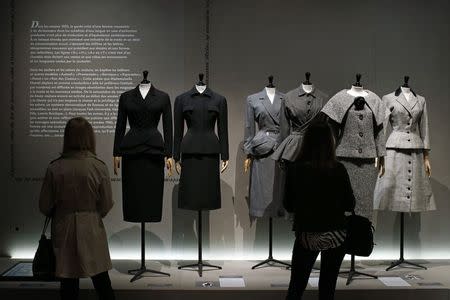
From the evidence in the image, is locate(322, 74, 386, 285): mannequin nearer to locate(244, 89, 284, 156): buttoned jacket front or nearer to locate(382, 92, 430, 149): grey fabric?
locate(382, 92, 430, 149): grey fabric

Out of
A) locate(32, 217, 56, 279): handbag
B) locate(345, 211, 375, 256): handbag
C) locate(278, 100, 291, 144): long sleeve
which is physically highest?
locate(278, 100, 291, 144): long sleeve

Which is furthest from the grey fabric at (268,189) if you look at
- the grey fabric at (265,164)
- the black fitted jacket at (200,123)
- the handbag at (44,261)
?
the handbag at (44,261)

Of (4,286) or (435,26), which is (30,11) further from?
(435,26)

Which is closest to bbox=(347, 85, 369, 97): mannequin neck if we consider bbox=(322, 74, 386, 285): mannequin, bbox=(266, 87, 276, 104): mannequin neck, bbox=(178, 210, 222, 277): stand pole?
bbox=(322, 74, 386, 285): mannequin

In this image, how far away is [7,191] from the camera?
7012 mm

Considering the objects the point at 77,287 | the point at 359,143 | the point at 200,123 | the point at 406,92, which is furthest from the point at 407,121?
the point at 77,287

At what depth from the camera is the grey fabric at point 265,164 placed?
6.18 metres

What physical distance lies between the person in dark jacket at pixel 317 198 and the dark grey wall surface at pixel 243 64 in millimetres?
2613

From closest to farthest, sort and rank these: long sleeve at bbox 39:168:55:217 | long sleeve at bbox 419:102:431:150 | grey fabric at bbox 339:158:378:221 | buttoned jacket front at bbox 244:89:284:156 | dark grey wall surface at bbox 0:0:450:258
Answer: long sleeve at bbox 39:168:55:217
grey fabric at bbox 339:158:378:221
buttoned jacket front at bbox 244:89:284:156
long sleeve at bbox 419:102:431:150
dark grey wall surface at bbox 0:0:450:258

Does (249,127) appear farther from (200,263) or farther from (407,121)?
(407,121)

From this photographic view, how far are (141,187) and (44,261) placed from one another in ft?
A: 5.19

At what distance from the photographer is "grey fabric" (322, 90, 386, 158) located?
5660 millimetres

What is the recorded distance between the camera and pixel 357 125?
5695mm

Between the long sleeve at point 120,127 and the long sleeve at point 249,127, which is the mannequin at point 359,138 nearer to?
the long sleeve at point 249,127
